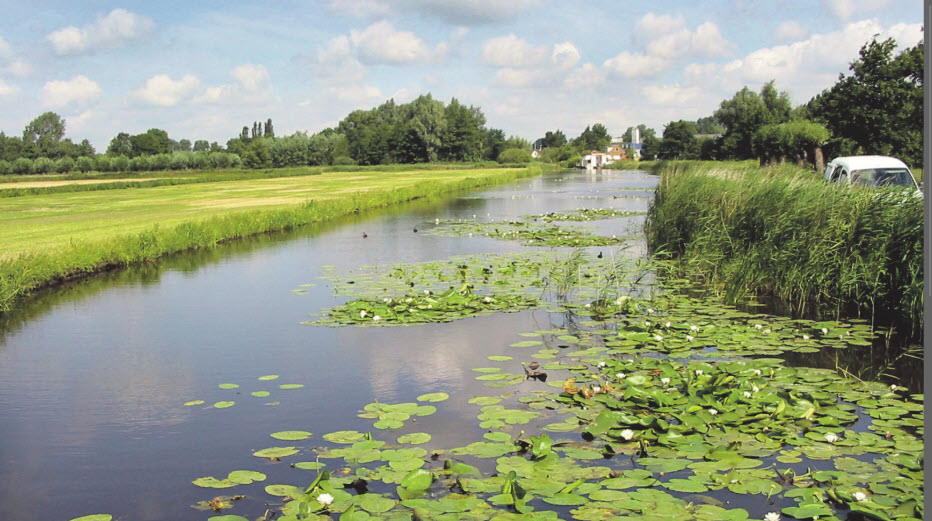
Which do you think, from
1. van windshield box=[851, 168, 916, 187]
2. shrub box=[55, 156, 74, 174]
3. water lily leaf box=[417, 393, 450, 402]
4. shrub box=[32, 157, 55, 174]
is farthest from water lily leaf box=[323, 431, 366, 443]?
shrub box=[55, 156, 74, 174]

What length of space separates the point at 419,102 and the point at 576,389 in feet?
421

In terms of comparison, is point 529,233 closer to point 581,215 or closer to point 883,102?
point 581,215

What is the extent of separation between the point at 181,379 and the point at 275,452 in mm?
3303

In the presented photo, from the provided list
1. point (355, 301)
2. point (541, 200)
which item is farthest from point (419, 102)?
point (355, 301)

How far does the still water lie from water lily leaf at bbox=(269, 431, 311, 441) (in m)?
0.10

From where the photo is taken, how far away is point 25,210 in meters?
38.4

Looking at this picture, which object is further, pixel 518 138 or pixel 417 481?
pixel 518 138

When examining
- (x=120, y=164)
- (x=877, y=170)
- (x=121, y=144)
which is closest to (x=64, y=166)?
(x=120, y=164)

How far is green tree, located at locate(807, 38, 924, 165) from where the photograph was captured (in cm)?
3838

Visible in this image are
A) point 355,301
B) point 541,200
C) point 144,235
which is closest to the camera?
point 355,301

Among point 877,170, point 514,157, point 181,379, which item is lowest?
point 181,379

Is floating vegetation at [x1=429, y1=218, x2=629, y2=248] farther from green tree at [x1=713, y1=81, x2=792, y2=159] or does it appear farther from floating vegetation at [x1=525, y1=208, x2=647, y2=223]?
green tree at [x1=713, y1=81, x2=792, y2=159]

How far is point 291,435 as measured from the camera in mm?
6980

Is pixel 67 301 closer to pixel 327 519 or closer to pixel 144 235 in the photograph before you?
pixel 144 235
